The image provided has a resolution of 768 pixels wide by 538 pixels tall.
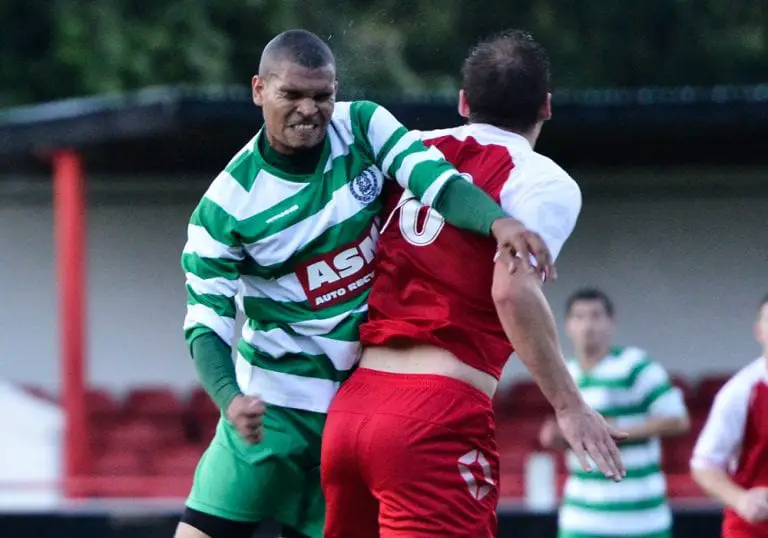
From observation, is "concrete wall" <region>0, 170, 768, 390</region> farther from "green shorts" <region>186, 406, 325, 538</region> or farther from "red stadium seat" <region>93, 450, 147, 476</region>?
"green shorts" <region>186, 406, 325, 538</region>

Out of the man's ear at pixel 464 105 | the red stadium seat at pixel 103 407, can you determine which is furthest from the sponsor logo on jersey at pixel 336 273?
the red stadium seat at pixel 103 407

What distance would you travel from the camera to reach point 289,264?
4004 millimetres

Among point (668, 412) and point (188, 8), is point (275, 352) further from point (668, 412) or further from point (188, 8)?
point (188, 8)

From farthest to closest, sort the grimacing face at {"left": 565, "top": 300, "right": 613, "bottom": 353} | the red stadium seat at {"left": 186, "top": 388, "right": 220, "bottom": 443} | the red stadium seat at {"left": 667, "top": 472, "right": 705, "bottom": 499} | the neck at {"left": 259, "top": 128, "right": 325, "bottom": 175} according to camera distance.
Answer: the red stadium seat at {"left": 186, "top": 388, "right": 220, "bottom": 443} < the red stadium seat at {"left": 667, "top": 472, "right": 705, "bottom": 499} < the grimacing face at {"left": 565, "top": 300, "right": 613, "bottom": 353} < the neck at {"left": 259, "top": 128, "right": 325, "bottom": 175}

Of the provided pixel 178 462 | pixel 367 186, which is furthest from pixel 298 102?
pixel 178 462

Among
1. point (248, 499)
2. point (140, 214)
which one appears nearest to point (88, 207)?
point (140, 214)

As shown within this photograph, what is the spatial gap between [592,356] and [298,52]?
349cm

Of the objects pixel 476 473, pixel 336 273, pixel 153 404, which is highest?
pixel 153 404

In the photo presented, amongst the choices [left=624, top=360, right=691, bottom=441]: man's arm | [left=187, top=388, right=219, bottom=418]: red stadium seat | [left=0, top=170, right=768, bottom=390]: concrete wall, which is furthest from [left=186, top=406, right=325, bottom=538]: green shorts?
[left=0, top=170, right=768, bottom=390]: concrete wall

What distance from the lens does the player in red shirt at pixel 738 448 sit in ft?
17.2

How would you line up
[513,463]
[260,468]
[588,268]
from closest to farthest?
[260,468] → [513,463] → [588,268]

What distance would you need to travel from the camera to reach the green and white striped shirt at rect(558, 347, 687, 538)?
6.88 meters

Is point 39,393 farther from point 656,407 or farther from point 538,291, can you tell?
point 538,291

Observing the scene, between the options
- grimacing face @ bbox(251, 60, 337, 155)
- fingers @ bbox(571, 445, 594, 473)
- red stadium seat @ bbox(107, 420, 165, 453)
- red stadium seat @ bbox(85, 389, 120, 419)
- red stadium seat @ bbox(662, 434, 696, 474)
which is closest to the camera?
fingers @ bbox(571, 445, 594, 473)
